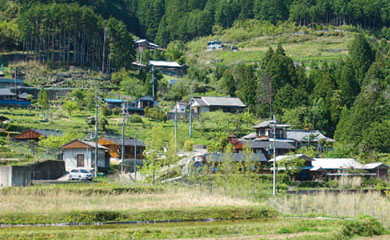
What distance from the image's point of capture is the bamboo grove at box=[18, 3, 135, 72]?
267 feet

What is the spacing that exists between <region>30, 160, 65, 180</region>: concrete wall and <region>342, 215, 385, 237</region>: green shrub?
66.5 ft

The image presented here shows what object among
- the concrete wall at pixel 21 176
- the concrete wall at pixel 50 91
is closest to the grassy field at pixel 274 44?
the concrete wall at pixel 50 91

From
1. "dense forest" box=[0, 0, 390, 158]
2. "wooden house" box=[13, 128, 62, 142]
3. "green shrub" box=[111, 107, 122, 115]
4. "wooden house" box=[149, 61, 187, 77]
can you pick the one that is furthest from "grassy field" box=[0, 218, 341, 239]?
"wooden house" box=[149, 61, 187, 77]

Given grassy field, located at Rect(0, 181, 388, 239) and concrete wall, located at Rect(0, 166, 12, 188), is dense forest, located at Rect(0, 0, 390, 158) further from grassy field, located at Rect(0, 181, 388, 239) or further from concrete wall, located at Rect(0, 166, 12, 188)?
concrete wall, located at Rect(0, 166, 12, 188)

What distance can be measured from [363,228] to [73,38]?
7018cm

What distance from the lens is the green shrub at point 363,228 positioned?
66.2 feet

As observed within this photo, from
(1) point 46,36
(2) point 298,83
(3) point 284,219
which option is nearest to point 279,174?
(3) point 284,219

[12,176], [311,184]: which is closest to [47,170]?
[12,176]

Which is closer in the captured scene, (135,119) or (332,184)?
(332,184)

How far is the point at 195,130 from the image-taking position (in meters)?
63.6

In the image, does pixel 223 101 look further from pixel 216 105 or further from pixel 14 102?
pixel 14 102

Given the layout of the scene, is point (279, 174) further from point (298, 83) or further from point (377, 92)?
point (298, 83)

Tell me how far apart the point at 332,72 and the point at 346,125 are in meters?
19.3

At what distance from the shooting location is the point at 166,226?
21.7 metres
